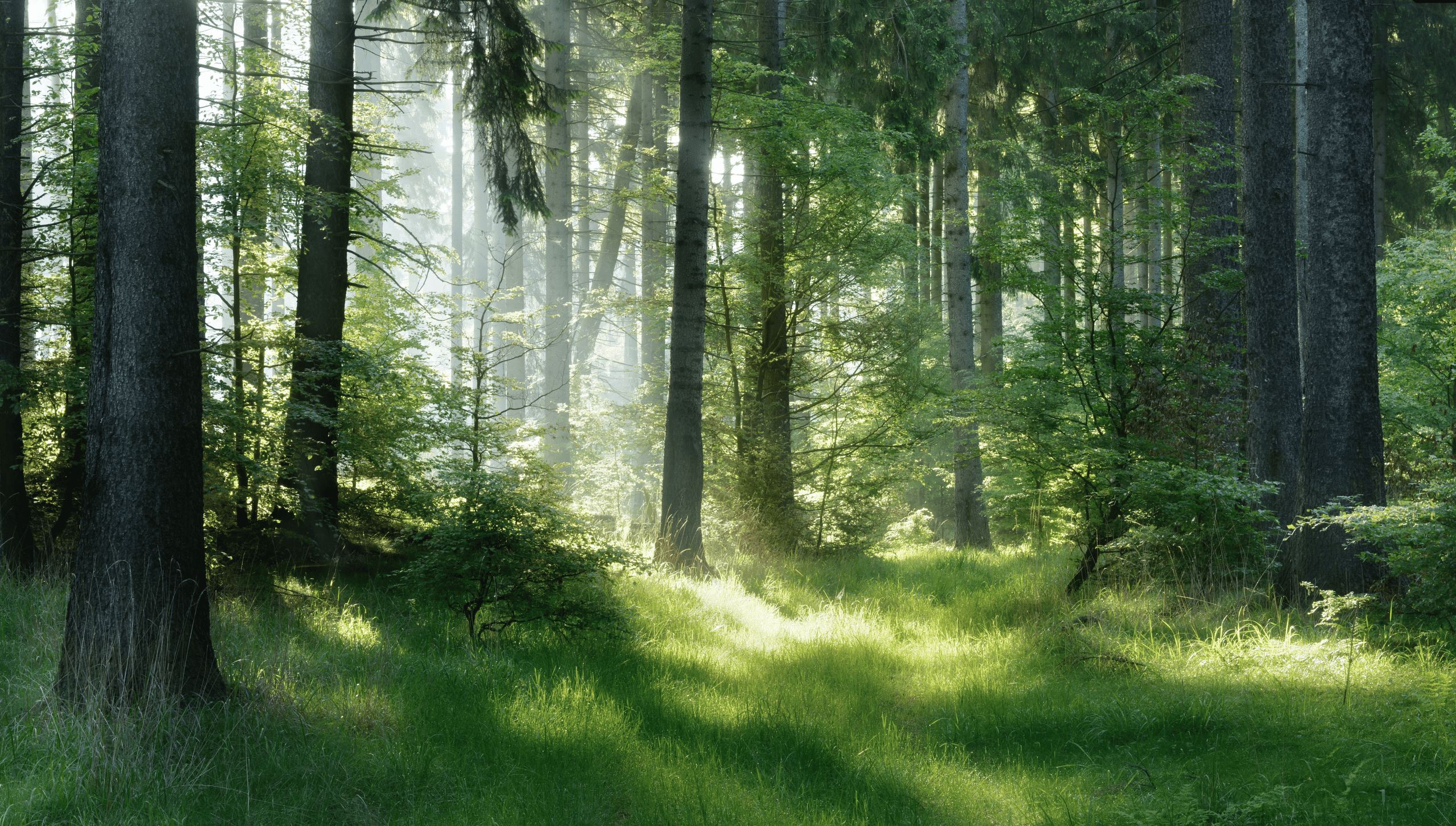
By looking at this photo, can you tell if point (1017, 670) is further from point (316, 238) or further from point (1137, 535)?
point (316, 238)

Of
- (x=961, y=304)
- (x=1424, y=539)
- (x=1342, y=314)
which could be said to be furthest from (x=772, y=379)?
(x=1424, y=539)

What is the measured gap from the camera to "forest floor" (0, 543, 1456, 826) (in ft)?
11.5

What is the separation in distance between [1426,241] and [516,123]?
45.4 feet

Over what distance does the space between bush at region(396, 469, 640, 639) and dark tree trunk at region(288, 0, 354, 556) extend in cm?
269

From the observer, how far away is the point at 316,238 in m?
8.20

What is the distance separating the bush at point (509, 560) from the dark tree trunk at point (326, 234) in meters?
2.69

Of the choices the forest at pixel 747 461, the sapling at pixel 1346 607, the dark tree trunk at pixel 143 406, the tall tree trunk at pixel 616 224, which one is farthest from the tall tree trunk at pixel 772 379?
the dark tree trunk at pixel 143 406

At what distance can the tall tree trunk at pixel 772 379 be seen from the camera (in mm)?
11039

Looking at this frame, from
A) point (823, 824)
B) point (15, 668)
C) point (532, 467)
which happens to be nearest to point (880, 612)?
point (532, 467)

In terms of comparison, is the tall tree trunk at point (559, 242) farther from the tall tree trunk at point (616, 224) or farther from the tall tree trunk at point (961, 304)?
the tall tree trunk at point (961, 304)

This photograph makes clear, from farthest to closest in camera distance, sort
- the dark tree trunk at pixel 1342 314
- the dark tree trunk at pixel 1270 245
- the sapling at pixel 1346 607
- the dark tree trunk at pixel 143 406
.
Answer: the dark tree trunk at pixel 1270 245, the dark tree trunk at pixel 1342 314, the sapling at pixel 1346 607, the dark tree trunk at pixel 143 406

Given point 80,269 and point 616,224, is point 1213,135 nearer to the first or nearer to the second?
point 80,269

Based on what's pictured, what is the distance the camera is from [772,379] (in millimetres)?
11609

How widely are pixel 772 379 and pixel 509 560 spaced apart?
21.6 ft
